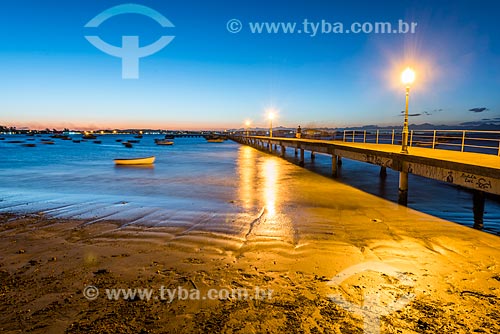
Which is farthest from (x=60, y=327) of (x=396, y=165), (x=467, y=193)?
(x=467, y=193)

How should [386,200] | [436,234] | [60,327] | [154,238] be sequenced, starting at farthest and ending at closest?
[386,200], [436,234], [154,238], [60,327]

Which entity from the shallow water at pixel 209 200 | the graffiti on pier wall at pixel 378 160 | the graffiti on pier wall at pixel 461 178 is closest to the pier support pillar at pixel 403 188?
the shallow water at pixel 209 200

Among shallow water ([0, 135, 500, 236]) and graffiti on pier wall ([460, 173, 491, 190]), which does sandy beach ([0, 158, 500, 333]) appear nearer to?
shallow water ([0, 135, 500, 236])

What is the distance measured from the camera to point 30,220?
10.3 m

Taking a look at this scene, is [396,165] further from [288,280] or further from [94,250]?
[94,250]

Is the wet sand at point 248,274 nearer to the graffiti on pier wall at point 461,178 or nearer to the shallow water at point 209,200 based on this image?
the shallow water at point 209,200

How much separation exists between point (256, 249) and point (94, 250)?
158 inches

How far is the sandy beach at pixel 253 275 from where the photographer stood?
185 inches

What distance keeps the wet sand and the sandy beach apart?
0.09 feet
